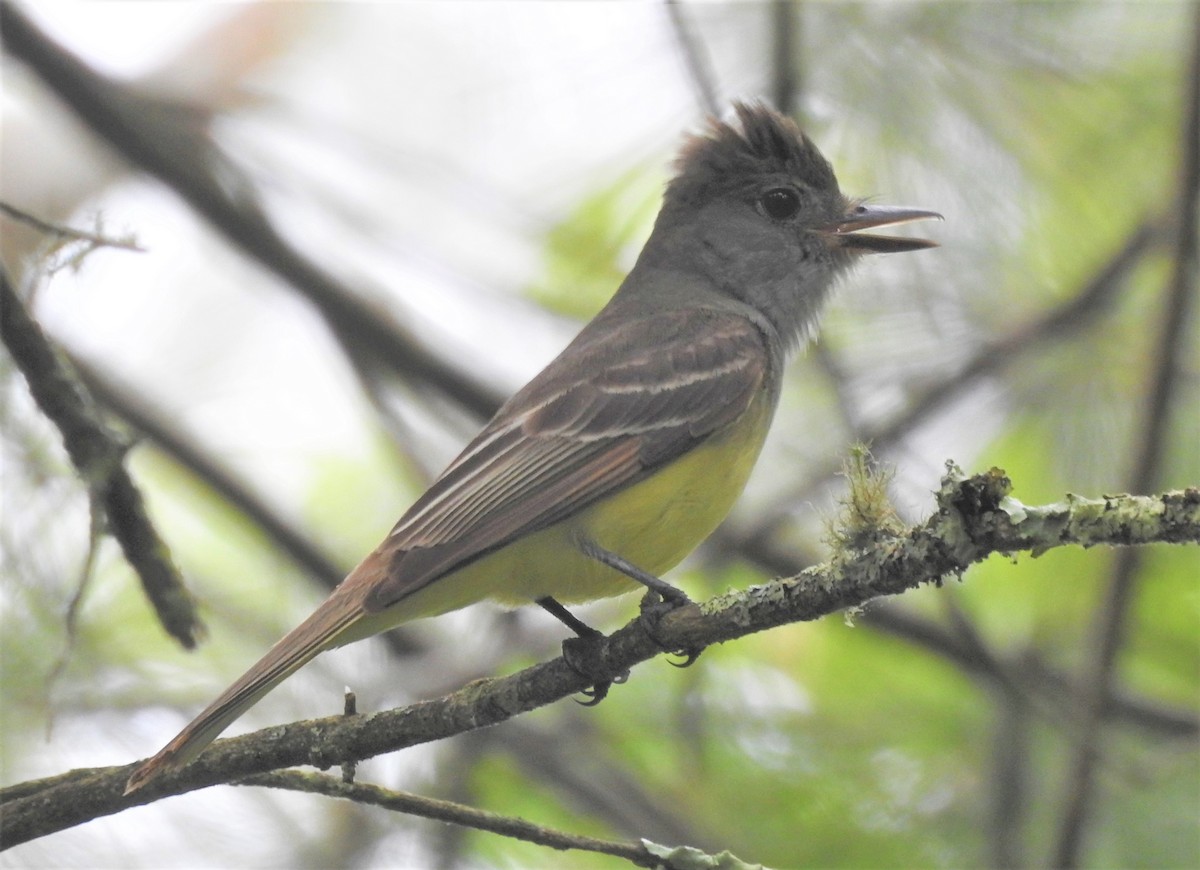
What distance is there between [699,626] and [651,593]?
53 cm

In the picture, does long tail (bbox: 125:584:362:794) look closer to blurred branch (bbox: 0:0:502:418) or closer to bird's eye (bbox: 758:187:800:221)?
blurred branch (bbox: 0:0:502:418)

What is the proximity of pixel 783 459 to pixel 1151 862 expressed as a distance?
213 cm

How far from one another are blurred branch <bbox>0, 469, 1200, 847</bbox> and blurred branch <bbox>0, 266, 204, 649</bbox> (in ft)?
1.99

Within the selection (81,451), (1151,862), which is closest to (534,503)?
(81,451)

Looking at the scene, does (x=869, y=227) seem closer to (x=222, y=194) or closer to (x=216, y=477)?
(x=222, y=194)

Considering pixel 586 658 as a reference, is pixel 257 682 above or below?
below

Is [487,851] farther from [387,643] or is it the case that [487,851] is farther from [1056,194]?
[1056,194]

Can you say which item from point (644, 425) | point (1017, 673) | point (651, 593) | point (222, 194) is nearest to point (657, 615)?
point (651, 593)

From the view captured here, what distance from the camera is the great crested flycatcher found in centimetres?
380

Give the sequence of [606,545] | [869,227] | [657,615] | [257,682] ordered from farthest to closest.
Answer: [869,227]
[606,545]
[257,682]
[657,615]

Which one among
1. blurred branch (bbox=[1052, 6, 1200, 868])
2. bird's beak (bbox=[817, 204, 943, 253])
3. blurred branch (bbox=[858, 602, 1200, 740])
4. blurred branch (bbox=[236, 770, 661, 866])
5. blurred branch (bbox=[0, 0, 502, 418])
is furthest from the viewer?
blurred branch (bbox=[0, 0, 502, 418])

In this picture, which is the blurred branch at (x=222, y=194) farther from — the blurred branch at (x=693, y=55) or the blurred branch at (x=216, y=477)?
the blurred branch at (x=693, y=55)

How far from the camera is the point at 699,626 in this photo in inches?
115

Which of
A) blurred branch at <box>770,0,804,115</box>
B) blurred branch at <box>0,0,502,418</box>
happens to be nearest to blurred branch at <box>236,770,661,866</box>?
blurred branch at <box>0,0,502,418</box>
